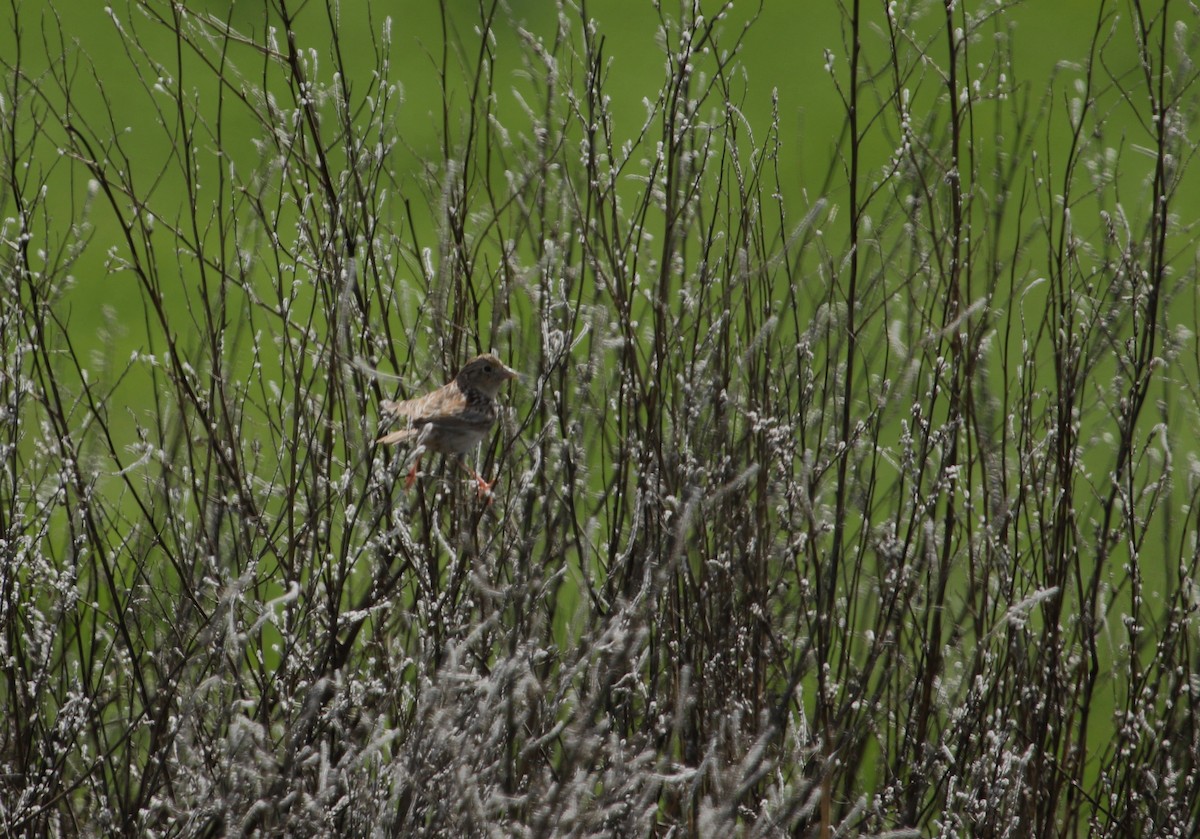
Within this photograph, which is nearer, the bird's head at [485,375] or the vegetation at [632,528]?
the vegetation at [632,528]

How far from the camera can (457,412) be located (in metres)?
2.85

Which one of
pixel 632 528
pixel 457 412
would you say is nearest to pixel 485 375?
pixel 457 412

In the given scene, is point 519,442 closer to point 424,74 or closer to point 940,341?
point 940,341

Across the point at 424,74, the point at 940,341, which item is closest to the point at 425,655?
the point at 940,341

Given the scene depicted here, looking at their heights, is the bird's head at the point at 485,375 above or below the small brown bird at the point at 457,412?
above

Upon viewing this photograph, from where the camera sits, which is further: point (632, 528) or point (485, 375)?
point (485, 375)

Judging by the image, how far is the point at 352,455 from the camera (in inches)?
116

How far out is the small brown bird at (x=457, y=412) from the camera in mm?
2793

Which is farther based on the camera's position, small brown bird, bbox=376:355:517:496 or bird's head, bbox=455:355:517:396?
bird's head, bbox=455:355:517:396

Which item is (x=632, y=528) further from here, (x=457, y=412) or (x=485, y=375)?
(x=485, y=375)

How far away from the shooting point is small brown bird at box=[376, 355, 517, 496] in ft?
9.16

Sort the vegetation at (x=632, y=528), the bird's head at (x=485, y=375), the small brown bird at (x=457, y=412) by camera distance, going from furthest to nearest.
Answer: the bird's head at (x=485, y=375) < the small brown bird at (x=457, y=412) < the vegetation at (x=632, y=528)

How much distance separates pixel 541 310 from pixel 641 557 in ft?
1.91

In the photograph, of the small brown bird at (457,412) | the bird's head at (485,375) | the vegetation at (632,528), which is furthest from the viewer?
the bird's head at (485,375)
